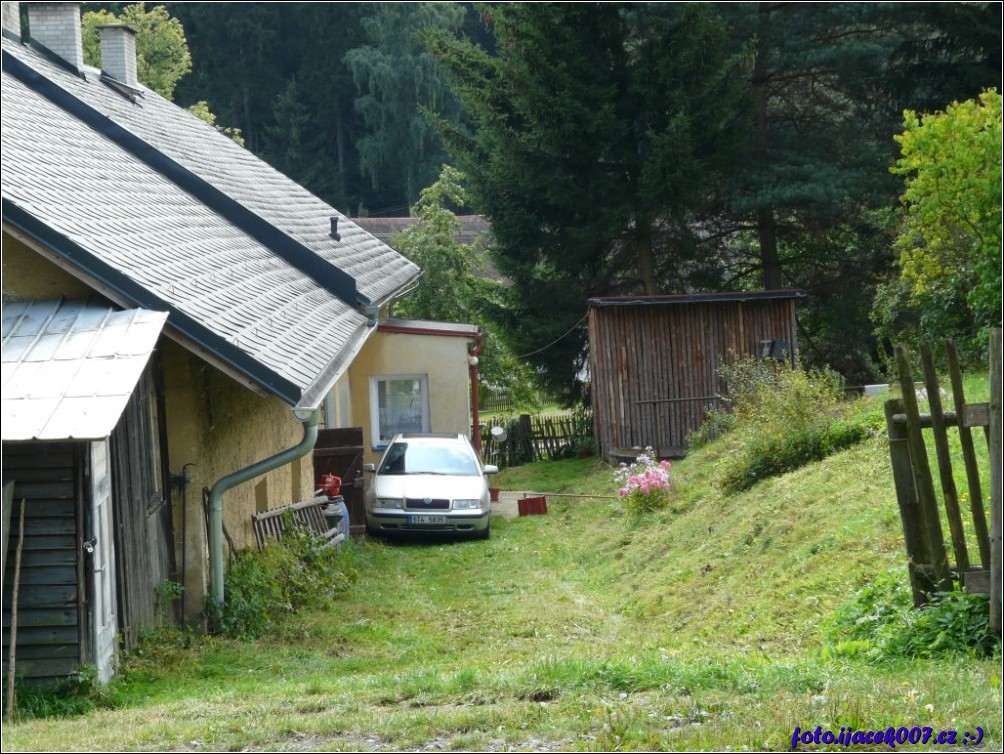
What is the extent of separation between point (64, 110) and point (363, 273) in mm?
5108

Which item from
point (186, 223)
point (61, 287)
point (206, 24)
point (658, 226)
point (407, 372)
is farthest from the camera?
point (206, 24)

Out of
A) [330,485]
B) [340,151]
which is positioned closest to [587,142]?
[330,485]

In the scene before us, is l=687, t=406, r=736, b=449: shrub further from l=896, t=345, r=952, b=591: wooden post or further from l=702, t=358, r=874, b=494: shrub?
l=896, t=345, r=952, b=591: wooden post

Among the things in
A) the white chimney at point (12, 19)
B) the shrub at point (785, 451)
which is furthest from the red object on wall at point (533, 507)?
the white chimney at point (12, 19)

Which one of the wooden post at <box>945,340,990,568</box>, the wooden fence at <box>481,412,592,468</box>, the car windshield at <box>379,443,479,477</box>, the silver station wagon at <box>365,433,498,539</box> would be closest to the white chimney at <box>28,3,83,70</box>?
the car windshield at <box>379,443,479,477</box>

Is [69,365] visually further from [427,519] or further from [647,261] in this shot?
[647,261]

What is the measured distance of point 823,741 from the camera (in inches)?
202

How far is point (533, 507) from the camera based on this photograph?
63.2ft

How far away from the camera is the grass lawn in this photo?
5516mm

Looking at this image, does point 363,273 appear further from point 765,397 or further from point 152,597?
point 152,597

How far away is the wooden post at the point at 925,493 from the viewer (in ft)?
23.2

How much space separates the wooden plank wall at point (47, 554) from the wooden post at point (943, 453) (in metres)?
5.25

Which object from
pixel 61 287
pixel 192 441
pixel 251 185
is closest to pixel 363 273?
pixel 251 185

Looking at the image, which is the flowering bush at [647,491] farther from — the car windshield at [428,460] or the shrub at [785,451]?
the car windshield at [428,460]
